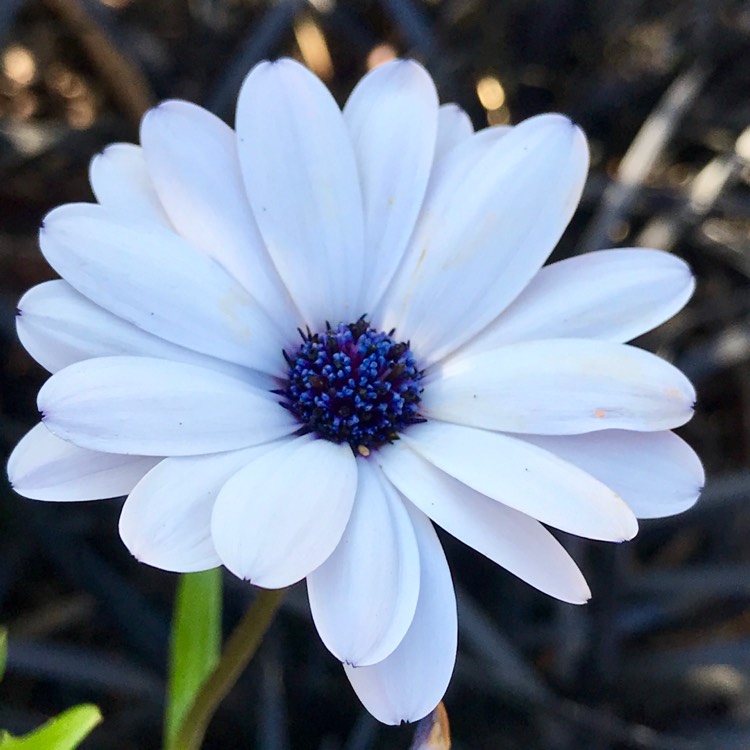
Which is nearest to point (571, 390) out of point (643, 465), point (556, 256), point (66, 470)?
point (643, 465)

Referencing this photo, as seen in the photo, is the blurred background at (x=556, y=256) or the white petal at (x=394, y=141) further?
the blurred background at (x=556, y=256)

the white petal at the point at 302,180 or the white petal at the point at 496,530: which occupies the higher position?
the white petal at the point at 302,180

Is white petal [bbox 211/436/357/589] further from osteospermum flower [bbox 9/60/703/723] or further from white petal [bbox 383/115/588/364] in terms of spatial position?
white petal [bbox 383/115/588/364]

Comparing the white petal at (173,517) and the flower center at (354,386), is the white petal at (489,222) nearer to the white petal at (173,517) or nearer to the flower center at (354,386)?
the flower center at (354,386)

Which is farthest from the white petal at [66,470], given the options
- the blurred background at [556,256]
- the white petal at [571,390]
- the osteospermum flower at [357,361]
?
the blurred background at [556,256]

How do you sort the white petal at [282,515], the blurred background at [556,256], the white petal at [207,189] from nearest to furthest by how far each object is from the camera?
the white petal at [282,515] < the white petal at [207,189] < the blurred background at [556,256]

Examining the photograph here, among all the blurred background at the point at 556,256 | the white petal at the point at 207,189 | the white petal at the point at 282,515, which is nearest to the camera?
the white petal at the point at 282,515

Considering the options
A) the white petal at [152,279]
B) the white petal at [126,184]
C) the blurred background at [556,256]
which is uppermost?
the white petal at [126,184]
